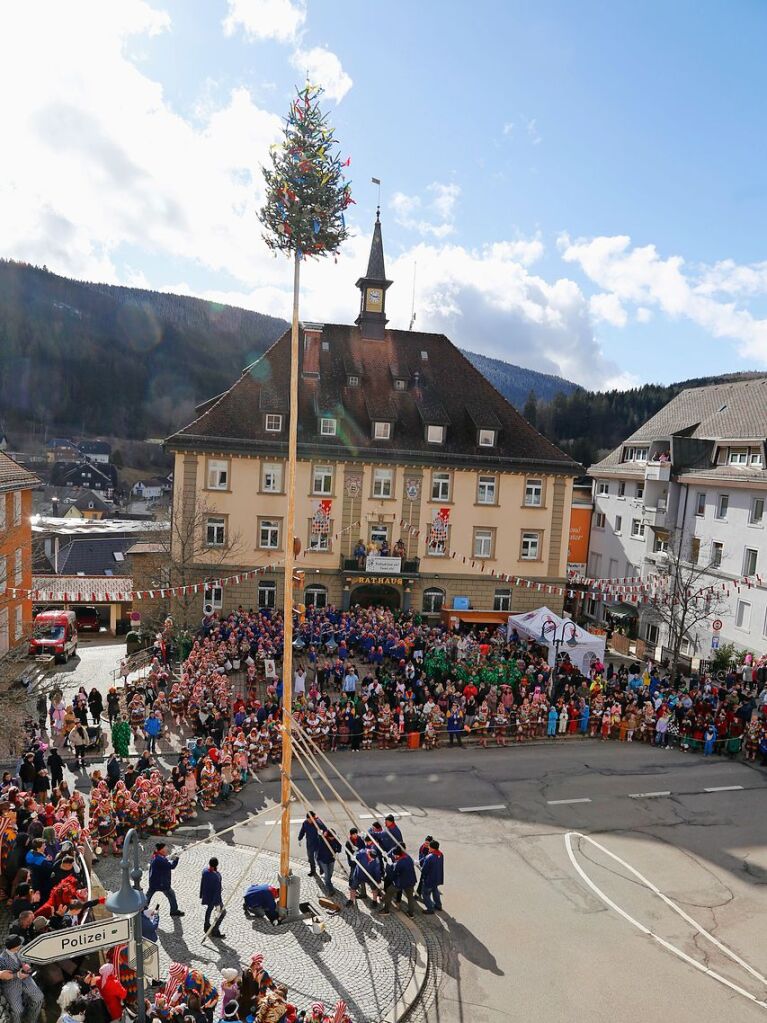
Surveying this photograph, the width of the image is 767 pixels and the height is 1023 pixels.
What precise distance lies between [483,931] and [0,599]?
19771 millimetres

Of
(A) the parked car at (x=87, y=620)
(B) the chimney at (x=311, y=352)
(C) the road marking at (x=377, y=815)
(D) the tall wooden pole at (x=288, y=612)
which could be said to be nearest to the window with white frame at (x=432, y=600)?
(B) the chimney at (x=311, y=352)

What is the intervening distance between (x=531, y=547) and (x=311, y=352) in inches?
608

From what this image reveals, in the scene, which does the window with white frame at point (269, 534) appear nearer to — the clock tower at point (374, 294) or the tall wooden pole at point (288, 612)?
the clock tower at point (374, 294)

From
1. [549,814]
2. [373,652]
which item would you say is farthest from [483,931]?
[373,652]

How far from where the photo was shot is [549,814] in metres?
17.7

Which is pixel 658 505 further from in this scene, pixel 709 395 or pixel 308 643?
pixel 308 643

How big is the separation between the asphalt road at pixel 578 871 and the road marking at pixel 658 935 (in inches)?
1.4

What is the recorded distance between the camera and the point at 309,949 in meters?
11.6

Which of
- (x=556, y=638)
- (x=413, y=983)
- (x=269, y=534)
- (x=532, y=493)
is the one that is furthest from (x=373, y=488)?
(x=413, y=983)

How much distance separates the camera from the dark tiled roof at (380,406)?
34938 millimetres

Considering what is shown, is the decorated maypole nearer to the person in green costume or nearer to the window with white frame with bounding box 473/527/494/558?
the person in green costume

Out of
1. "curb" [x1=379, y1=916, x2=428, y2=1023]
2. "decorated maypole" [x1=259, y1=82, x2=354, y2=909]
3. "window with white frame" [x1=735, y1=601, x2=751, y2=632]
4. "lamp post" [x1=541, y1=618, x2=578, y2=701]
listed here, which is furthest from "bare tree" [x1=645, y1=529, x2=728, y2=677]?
"decorated maypole" [x1=259, y1=82, x2=354, y2=909]

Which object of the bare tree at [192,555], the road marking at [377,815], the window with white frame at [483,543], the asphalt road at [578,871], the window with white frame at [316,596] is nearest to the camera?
the asphalt road at [578,871]

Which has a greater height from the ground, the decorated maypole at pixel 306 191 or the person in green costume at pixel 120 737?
the decorated maypole at pixel 306 191
